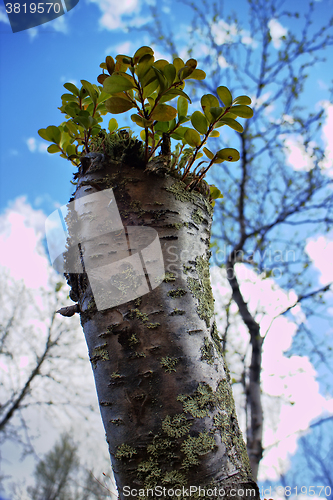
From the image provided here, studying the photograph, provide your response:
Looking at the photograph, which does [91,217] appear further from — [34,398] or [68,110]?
[34,398]

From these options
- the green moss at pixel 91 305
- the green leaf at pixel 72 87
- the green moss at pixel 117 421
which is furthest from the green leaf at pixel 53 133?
the green moss at pixel 117 421

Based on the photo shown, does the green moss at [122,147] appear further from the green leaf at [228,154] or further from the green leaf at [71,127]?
the green leaf at [228,154]

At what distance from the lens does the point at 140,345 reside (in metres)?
0.61

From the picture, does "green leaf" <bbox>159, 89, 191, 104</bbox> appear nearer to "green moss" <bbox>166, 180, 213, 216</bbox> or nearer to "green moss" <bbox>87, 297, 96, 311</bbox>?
"green moss" <bbox>166, 180, 213, 216</bbox>

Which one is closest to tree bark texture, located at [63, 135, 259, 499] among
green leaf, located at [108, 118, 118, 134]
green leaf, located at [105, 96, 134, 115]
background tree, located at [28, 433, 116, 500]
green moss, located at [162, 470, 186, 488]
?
green moss, located at [162, 470, 186, 488]

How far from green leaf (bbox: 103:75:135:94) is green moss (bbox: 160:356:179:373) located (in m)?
0.62

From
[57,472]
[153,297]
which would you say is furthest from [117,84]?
[57,472]

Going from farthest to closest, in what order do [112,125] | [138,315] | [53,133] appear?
[112,125] < [53,133] < [138,315]

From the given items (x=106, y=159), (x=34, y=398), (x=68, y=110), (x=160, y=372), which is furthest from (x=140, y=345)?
(x=34, y=398)

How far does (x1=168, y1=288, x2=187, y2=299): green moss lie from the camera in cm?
67

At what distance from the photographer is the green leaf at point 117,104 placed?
699mm

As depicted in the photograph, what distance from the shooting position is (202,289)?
745 millimetres

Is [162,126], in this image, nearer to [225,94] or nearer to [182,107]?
[182,107]

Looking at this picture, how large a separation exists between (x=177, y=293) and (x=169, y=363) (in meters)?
0.16
